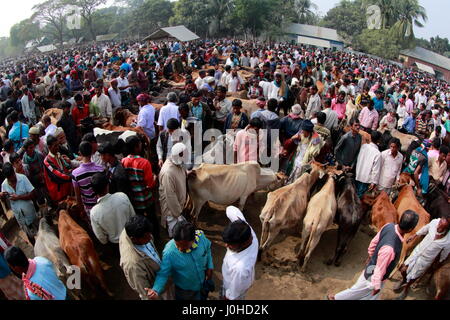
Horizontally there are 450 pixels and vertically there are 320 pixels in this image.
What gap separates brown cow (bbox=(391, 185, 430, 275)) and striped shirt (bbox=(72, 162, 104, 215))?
4.72m

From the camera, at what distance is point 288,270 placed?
197 inches

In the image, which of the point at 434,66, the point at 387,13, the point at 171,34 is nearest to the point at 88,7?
the point at 171,34

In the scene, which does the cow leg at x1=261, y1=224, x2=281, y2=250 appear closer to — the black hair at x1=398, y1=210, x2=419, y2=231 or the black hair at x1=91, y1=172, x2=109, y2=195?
the black hair at x1=398, y1=210, x2=419, y2=231

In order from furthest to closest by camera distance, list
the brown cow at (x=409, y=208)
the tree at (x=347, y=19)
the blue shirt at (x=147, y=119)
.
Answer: the tree at (x=347, y=19) < the blue shirt at (x=147, y=119) < the brown cow at (x=409, y=208)

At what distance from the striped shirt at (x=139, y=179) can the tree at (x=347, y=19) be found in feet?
183

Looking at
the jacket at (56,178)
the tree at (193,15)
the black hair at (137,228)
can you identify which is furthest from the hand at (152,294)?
the tree at (193,15)

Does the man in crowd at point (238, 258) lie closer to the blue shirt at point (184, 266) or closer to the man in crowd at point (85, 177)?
the blue shirt at point (184, 266)

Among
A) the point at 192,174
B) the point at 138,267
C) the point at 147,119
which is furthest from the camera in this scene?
the point at 147,119

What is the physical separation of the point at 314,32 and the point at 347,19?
11.3 meters

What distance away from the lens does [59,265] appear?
395 centimetres

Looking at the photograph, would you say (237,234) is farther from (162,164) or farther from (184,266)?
(162,164)

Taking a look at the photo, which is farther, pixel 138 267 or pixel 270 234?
pixel 270 234

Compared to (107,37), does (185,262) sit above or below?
below

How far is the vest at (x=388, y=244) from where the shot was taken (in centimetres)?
357
